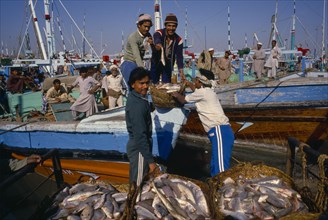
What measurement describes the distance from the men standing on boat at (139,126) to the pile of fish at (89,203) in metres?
0.47

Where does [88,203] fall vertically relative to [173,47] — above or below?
below

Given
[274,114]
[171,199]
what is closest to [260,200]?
[171,199]

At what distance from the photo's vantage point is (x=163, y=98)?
4.91 metres

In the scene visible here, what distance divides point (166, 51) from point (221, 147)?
247cm

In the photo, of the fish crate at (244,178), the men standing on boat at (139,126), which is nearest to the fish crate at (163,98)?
the men standing on boat at (139,126)

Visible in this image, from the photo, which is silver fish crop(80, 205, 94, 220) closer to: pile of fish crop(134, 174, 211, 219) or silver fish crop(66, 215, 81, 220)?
silver fish crop(66, 215, 81, 220)

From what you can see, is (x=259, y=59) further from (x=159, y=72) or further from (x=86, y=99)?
(x=86, y=99)

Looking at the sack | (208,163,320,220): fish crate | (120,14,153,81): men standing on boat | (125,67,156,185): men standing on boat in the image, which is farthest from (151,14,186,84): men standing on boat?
the sack

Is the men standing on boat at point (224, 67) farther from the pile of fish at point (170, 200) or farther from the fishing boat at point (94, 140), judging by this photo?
the pile of fish at point (170, 200)

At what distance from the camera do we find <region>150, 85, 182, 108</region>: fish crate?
4.86m

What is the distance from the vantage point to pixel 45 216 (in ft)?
9.29

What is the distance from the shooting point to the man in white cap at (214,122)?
4.45 m

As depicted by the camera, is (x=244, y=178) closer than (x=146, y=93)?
Yes

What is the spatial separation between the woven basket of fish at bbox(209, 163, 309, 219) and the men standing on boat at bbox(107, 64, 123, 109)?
22.0 ft
